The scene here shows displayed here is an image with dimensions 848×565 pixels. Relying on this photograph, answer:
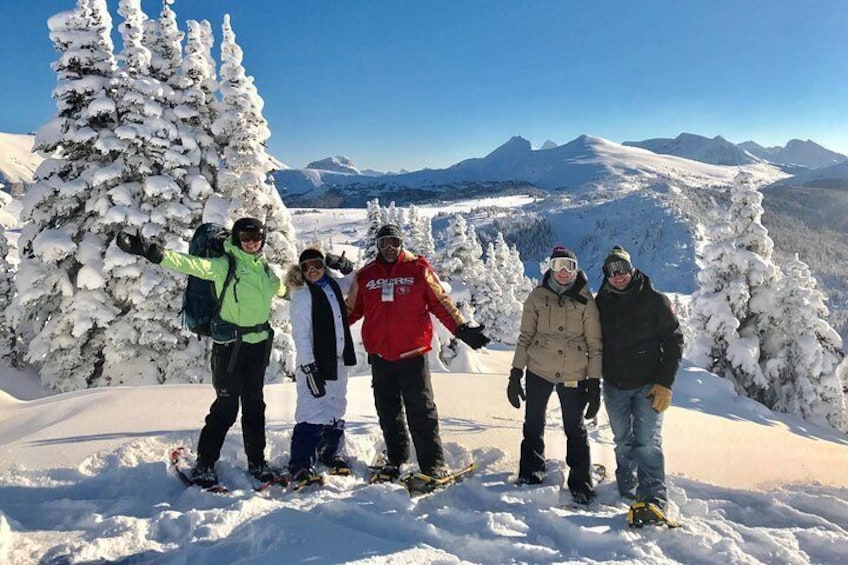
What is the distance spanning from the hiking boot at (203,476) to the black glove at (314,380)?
121 centimetres

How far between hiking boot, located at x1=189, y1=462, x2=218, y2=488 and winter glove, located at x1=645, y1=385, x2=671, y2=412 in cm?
420

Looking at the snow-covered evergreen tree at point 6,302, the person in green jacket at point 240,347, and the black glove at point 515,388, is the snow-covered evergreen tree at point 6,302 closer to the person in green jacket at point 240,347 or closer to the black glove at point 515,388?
the person in green jacket at point 240,347

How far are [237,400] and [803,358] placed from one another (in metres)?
24.6

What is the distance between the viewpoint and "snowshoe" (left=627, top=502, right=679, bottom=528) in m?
4.39

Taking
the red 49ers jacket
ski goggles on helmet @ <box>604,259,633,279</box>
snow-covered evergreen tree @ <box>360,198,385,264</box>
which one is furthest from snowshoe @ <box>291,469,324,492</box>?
snow-covered evergreen tree @ <box>360,198,385,264</box>

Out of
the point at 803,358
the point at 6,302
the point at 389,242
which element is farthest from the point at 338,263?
the point at 803,358

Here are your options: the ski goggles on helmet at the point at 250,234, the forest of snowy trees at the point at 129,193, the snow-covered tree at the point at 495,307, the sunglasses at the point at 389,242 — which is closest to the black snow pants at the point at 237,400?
the ski goggles on helmet at the point at 250,234

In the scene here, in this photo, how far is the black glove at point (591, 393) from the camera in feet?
16.6

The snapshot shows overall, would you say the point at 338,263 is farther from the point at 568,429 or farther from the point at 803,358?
the point at 803,358

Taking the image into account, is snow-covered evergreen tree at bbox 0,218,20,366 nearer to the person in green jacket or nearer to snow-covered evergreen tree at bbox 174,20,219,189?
snow-covered evergreen tree at bbox 174,20,219,189

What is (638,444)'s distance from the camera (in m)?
4.91

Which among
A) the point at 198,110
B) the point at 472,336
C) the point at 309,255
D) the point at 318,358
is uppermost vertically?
the point at 198,110

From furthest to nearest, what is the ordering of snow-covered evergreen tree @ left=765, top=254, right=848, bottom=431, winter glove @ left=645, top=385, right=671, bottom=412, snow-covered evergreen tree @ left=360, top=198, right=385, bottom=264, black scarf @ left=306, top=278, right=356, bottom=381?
1. snow-covered evergreen tree @ left=360, top=198, right=385, bottom=264
2. snow-covered evergreen tree @ left=765, top=254, right=848, bottom=431
3. black scarf @ left=306, top=278, right=356, bottom=381
4. winter glove @ left=645, top=385, right=671, bottom=412

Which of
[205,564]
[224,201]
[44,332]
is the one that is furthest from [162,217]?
[205,564]
